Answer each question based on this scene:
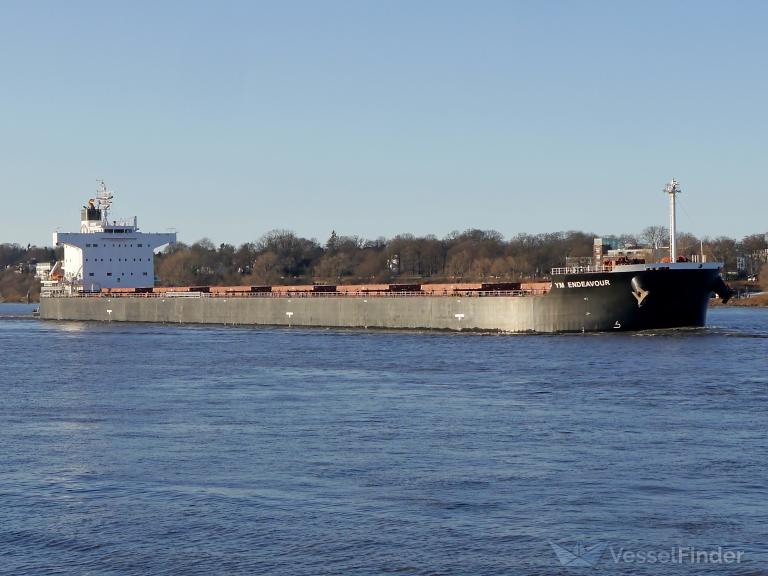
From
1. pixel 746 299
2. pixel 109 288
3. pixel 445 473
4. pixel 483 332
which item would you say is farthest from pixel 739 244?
pixel 445 473

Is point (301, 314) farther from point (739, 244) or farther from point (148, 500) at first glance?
point (739, 244)

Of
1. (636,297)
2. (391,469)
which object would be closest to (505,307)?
(636,297)

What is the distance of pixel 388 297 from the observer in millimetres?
48000

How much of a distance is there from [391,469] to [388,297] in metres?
33.0

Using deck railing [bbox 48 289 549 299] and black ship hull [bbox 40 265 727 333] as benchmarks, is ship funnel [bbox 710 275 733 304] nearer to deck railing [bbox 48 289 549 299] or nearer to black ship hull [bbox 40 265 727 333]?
black ship hull [bbox 40 265 727 333]

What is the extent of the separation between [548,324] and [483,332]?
153 inches

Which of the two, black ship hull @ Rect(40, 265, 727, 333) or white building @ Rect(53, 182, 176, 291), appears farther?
white building @ Rect(53, 182, 176, 291)

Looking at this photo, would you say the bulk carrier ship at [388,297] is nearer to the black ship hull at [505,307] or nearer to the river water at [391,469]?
the black ship hull at [505,307]

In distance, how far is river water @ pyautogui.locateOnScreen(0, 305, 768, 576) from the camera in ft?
37.2

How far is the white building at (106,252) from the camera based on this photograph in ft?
225

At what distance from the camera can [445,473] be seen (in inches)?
583

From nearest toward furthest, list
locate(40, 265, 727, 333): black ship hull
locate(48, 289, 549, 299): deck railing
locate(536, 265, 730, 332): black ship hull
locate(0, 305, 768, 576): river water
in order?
locate(0, 305, 768, 576): river water → locate(536, 265, 730, 332): black ship hull → locate(40, 265, 727, 333): black ship hull → locate(48, 289, 549, 299): deck railing

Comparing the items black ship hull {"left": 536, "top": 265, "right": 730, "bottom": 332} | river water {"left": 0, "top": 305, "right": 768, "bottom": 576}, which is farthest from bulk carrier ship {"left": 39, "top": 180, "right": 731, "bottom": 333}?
river water {"left": 0, "top": 305, "right": 768, "bottom": 576}

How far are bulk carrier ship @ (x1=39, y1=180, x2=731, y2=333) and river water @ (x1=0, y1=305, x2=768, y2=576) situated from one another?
300 inches
